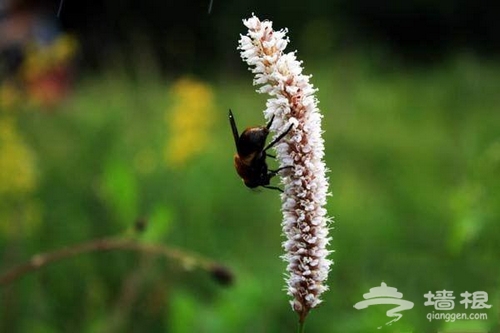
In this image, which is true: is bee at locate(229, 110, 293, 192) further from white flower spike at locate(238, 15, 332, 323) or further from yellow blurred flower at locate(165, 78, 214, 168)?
yellow blurred flower at locate(165, 78, 214, 168)

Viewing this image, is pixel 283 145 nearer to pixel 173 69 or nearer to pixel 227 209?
pixel 227 209

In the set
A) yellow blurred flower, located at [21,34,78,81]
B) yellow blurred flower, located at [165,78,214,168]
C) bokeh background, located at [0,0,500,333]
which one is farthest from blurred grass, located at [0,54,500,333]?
yellow blurred flower, located at [21,34,78,81]

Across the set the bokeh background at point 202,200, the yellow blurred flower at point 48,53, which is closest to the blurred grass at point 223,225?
the bokeh background at point 202,200

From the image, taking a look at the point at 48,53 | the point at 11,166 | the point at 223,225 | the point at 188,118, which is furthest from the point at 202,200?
the point at 11,166

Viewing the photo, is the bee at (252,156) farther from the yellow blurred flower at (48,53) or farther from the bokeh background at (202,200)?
the yellow blurred flower at (48,53)

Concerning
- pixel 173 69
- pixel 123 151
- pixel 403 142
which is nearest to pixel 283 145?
pixel 123 151

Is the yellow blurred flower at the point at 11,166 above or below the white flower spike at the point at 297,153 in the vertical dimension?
above
